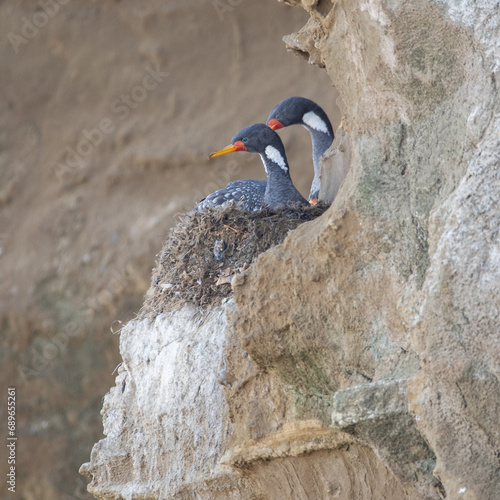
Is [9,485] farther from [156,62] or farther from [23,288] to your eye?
[156,62]

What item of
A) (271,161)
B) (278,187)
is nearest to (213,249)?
(278,187)

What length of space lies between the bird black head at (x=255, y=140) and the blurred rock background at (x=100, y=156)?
2571mm

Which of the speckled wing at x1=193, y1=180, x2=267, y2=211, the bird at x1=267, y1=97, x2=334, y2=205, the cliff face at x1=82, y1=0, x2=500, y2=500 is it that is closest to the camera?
the cliff face at x1=82, y1=0, x2=500, y2=500

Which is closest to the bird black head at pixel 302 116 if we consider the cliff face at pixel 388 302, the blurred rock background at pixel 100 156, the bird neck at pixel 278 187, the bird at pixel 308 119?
the bird at pixel 308 119

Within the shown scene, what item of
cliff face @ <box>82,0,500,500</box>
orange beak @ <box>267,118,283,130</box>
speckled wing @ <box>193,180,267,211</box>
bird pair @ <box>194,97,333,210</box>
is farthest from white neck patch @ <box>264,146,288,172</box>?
cliff face @ <box>82,0,500,500</box>

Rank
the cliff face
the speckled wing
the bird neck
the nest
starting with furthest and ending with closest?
the bird neck < the speckled wing < the nest < the cliff face

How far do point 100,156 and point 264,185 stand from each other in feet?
11.7

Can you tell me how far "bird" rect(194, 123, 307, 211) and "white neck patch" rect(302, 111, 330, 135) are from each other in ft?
2.10

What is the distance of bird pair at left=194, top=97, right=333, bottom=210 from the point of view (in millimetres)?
5098

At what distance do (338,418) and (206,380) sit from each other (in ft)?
4.85

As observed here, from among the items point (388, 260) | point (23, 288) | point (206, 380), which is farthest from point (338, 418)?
point (23, 288)

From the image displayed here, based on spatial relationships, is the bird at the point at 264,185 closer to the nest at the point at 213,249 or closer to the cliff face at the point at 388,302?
the nest at the point at 213,249

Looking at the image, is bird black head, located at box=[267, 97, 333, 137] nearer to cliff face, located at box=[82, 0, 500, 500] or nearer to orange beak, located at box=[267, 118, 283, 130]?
Result: orange beak, located at box=[267, 118, 283, 130]

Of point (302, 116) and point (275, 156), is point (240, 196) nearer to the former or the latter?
point (275, 156)
